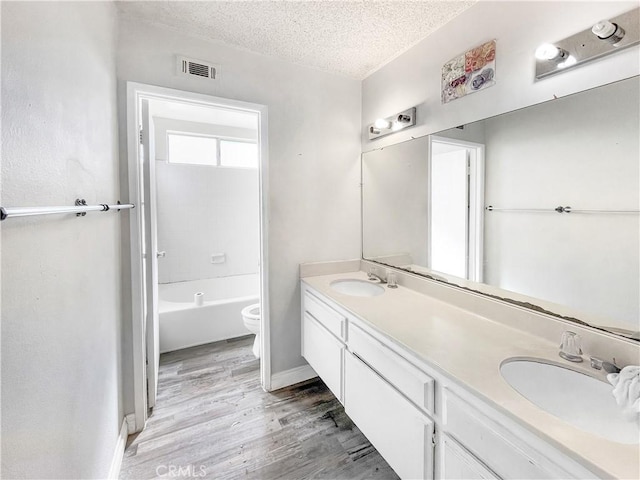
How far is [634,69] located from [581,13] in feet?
1.02

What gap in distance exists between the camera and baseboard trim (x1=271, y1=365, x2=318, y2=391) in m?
2.15

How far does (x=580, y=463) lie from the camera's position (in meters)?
0.63

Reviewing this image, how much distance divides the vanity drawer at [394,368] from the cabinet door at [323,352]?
199 millimetres

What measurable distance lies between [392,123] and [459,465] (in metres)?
1.92

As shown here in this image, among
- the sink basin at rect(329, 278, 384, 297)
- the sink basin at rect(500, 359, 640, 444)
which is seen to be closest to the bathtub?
the sink basin at rect(329, 278, 384, 297)

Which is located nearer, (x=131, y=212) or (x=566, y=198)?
(x=566, y=198)

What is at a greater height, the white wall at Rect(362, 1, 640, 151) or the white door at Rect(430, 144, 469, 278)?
the white wall at Rect(362, 1, 640, 151)

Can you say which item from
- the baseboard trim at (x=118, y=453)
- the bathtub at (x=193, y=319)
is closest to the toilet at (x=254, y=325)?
the bathtub at (x=193, y=319)

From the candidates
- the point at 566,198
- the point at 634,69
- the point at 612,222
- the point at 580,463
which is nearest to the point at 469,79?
the point at 634,69

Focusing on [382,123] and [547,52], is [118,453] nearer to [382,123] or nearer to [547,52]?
[382,123]

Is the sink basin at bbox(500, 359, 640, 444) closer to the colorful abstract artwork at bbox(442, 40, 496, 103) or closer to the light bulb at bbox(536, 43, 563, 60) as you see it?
the light bulb at bbox(536, 43, 563, 60)

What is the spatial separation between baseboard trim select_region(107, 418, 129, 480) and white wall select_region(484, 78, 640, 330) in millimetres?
2095

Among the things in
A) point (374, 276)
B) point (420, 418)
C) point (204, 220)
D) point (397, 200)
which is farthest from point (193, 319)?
point (420, 418)

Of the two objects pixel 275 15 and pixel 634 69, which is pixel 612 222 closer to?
pixel 634 69
